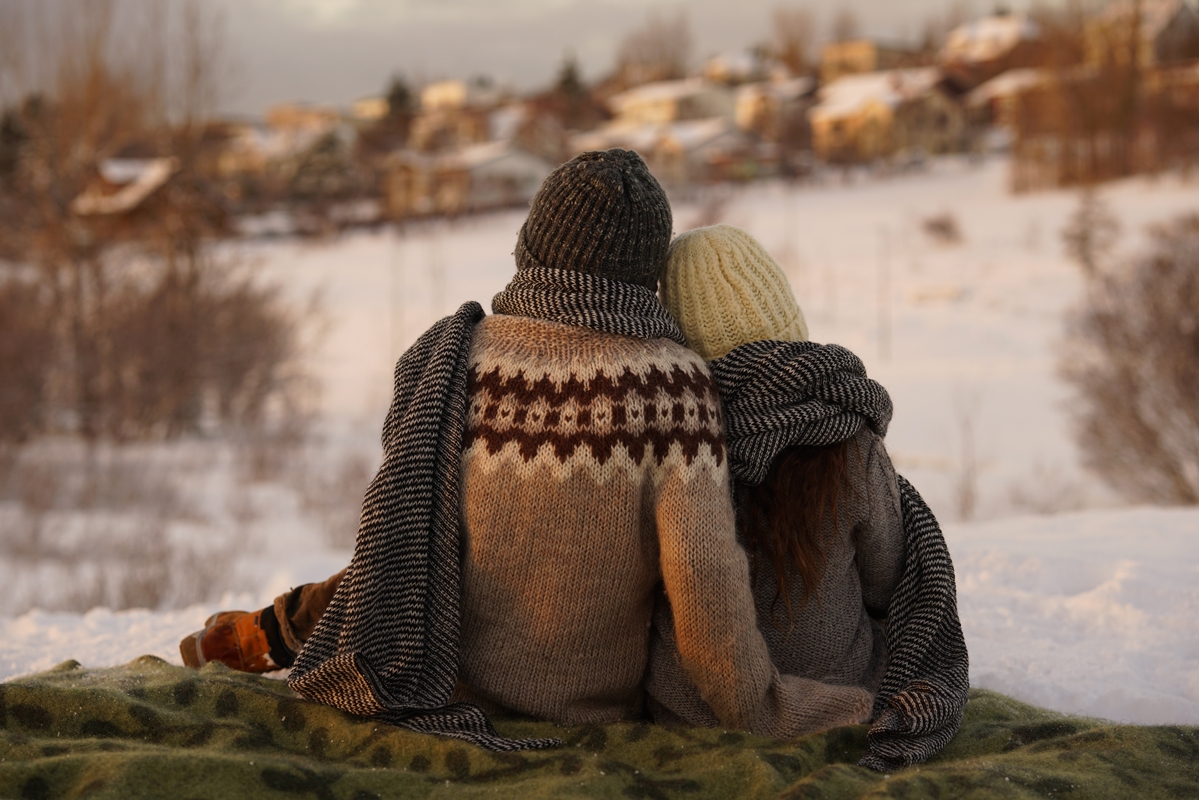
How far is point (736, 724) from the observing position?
7.20 ft

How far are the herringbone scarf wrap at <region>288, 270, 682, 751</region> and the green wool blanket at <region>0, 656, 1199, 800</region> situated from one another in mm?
79

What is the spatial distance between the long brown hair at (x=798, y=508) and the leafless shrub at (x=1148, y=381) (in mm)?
6635

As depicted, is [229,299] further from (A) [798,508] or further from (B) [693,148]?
(B) [693,148]

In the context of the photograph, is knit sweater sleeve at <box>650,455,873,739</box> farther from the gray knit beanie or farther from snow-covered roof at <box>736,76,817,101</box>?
snow-covered roof at <box>736,76,817,101</box>

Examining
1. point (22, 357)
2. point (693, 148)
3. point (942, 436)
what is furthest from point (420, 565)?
point (693, 148)

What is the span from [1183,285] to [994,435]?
354 centimetres

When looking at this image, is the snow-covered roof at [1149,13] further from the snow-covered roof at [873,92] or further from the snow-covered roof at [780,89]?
the snow-covered roof at [780,89]

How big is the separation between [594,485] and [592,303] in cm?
34

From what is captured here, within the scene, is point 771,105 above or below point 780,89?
below

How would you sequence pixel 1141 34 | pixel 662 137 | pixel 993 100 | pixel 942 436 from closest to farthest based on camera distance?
pixel 942 436 → pixel 1141 34 → pixel 662 137 → pixel 993 100

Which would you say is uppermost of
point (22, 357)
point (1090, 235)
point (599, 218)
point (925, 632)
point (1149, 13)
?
point (1149, 13)

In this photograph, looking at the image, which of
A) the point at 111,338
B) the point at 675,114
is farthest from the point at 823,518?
the point at 675,114

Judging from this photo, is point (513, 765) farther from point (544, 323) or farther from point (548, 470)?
point (544, 323)

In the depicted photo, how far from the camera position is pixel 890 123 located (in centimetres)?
4294
